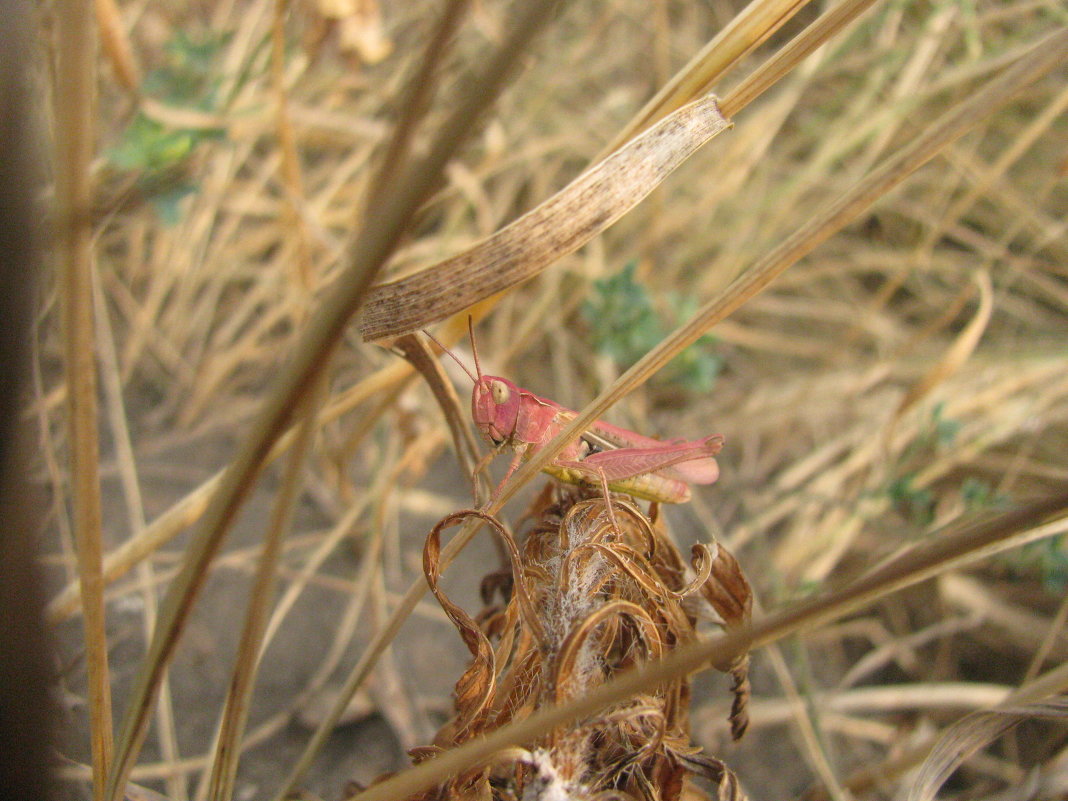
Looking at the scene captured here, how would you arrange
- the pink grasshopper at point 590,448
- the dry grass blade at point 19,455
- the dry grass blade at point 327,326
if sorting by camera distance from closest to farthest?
the dry grass blade at point 327,326 < the dry grass blade at point 19,455 < the pink grasshopper at point 590,448

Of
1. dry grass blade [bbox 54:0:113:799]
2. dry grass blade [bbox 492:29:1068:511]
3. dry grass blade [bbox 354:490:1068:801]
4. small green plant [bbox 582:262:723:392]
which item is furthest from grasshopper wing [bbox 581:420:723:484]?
small green plant [bbox 582:262:723:392]

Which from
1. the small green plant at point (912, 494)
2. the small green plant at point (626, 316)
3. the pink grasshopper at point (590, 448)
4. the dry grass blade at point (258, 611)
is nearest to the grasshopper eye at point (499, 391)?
the pink grasshopper at point (590, 448)

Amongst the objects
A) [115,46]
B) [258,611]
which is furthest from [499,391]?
[115,46]

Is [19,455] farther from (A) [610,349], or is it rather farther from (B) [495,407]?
(A) [610,349]

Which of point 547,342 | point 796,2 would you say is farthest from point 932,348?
point 796,2

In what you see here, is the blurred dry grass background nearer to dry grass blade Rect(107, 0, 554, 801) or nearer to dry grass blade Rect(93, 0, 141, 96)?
dry grass blade Rect(93, 0, 141, 96)

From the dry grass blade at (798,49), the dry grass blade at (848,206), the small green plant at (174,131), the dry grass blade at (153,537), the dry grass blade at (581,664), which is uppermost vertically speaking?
the small green plant at (174,131)

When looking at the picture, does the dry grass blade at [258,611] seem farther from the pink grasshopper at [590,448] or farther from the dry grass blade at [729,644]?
the pink grasshopper at [590,448]
